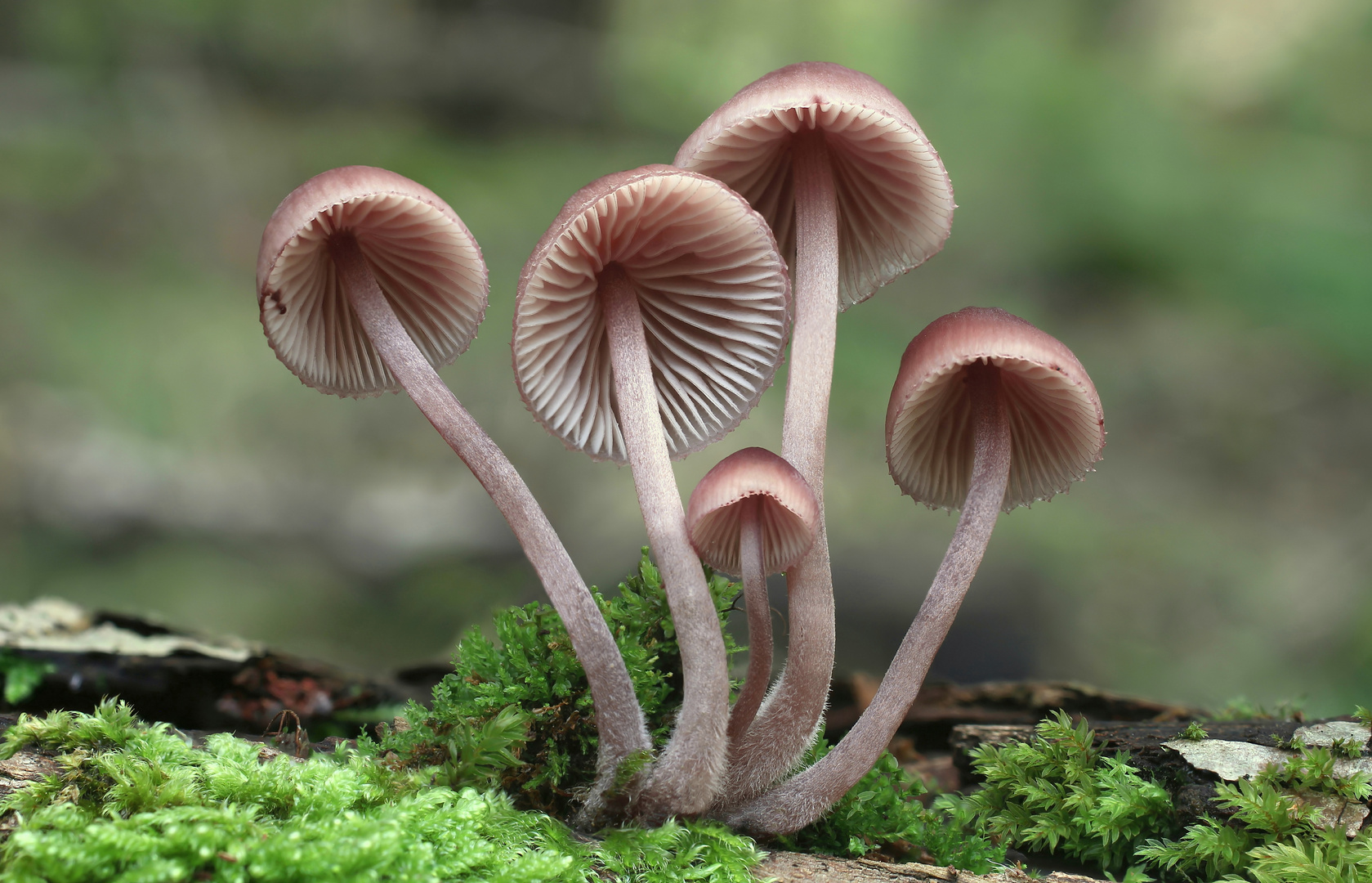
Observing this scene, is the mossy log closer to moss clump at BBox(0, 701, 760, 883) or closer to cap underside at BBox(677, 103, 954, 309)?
moss clump at BBox(0, 701, 760, 883)

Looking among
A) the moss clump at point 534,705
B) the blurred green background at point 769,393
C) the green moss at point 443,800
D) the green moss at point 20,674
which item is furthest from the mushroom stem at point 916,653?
the blurred green background at point 769,393

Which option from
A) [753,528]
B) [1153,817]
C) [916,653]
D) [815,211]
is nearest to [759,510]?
[753,528]

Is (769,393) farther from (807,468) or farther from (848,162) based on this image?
(807,468)

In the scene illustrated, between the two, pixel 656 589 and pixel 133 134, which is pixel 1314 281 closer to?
pixel 656 589

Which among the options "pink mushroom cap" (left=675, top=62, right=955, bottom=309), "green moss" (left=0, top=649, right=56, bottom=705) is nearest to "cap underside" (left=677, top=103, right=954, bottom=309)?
"pink mushroom cap" (left=675, top=62, right=955, bottom=309)

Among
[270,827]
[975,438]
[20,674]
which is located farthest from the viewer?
[20,674]

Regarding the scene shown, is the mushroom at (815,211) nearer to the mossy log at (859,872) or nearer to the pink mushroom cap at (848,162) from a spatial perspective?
the pink mushroom cap at (848,162)

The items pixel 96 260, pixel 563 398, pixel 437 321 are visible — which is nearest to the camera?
pixel 563 398

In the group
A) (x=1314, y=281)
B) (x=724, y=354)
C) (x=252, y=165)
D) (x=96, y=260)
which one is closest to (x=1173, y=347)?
(x=1314, y=281)
